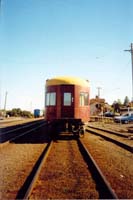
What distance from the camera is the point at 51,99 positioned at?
15352 millimetres

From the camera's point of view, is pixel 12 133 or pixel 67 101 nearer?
pixel 67 101

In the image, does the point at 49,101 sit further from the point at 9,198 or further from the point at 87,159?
the point at 9,198

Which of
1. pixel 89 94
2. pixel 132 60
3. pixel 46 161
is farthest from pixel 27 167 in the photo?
pixel 132 60

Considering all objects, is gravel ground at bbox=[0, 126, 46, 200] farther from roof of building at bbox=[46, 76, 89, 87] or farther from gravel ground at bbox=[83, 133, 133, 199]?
roof of building at bbox=[46, 76, 89, 87]

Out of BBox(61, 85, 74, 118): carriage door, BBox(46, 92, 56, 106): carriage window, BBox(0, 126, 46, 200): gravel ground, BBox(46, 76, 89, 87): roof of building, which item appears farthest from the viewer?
BBox(46, 92, 56, 106): carriage window

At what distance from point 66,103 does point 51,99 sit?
99 cm

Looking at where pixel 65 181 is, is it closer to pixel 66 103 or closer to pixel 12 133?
pixel 66 103

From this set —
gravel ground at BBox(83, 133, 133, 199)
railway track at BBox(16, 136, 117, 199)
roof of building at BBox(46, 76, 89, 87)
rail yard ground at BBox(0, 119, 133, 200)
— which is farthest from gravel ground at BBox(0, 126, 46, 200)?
roof of building at BBox(46, 76, 89, 87)

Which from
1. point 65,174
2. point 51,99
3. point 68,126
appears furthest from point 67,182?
point 51,99

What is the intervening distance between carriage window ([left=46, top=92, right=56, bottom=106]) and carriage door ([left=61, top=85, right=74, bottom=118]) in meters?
0.51

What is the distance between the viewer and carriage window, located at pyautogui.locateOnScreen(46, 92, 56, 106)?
49.6 ft

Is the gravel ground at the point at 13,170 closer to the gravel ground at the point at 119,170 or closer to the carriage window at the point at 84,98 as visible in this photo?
the gravel ground at the point at 119,170

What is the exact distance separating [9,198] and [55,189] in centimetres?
96

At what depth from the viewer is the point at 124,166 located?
795 cm
